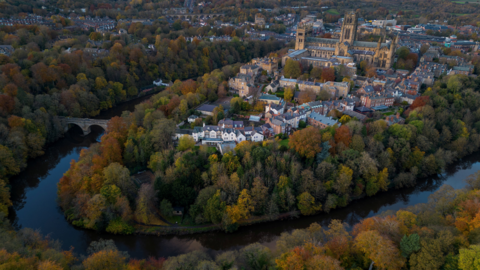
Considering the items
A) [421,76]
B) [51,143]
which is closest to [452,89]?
[421,76]

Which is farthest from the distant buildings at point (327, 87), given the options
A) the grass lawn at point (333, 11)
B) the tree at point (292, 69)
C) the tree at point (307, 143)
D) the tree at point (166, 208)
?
the grass lawn at point (333, 11)

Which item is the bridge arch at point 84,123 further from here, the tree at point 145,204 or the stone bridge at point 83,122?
the tree at point 145,204

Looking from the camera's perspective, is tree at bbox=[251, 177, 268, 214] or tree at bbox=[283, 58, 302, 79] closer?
tree at bbox=[251, 177, 268, 214]

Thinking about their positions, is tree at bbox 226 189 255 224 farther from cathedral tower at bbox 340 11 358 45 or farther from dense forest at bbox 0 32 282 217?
cathedral tower at bbox 340 11 358 45

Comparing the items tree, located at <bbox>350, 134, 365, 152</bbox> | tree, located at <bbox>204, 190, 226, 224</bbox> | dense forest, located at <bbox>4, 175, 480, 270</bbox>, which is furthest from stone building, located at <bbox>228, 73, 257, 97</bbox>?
dense forest, located at <bbox>4, 175, 480, 270</bbox>

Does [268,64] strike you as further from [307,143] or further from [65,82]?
[65,82]

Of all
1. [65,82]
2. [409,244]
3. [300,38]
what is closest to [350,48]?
[300,38]

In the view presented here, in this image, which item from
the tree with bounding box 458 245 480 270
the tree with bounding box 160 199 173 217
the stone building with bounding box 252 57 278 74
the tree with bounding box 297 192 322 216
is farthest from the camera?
the stone building with bounding box 252 57 278 74
